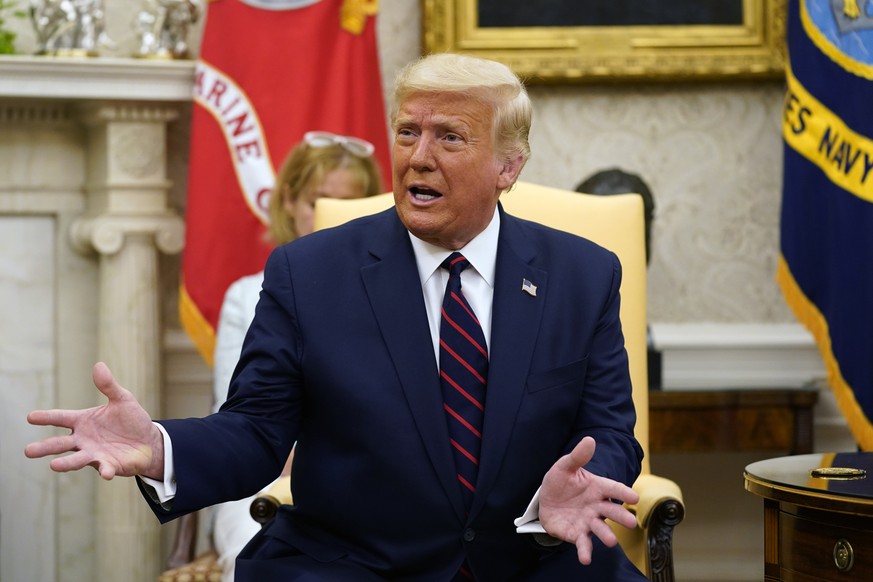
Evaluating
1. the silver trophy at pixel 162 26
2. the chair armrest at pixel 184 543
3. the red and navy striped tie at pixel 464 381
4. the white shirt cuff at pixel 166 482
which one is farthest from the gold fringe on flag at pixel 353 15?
the white shirt cuff at pixel 166 482

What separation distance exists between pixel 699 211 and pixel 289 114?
165cm

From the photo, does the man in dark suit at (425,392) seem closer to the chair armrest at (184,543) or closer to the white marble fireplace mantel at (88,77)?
the chair armrest at (184,543)

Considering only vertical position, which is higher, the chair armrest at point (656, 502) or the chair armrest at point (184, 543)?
the chair armrest at point (656, 502)

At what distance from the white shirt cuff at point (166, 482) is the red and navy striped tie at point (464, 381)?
503mm

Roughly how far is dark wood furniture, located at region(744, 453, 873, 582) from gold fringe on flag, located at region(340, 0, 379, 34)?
2.44m

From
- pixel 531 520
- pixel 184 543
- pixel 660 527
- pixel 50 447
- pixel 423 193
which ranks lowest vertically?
pixel 184 543

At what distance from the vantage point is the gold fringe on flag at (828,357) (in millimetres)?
3318

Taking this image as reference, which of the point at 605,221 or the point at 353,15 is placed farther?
the point at 353,15

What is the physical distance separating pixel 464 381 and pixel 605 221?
0.96 metres

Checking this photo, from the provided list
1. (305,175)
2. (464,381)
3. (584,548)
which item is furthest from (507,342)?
(305,175)

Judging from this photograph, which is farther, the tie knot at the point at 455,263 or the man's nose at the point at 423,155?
the tie knot at the point at 455,263

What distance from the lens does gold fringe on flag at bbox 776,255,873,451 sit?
10.9 feet

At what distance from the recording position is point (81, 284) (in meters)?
4.47

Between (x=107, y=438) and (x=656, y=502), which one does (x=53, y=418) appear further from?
(x=656, y=502)
